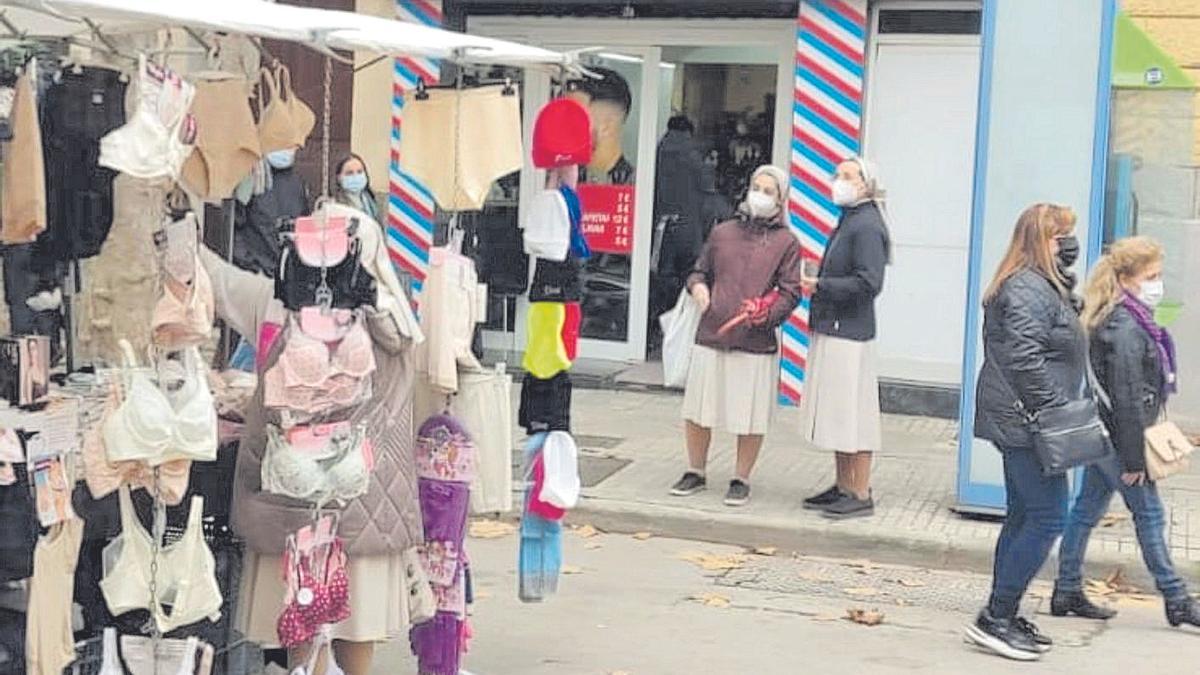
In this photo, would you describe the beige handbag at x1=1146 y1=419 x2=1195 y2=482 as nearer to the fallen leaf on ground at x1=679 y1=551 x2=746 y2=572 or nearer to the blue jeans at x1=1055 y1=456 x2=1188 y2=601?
the blue jeans at x1=1055 y1=456 x2=1188 y2=601

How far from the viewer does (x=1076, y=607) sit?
292 inches

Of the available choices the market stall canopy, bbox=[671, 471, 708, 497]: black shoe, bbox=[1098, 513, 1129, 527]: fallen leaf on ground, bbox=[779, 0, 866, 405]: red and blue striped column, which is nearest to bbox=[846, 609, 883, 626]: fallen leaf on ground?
bbox=[671, 471, 708, 497]: black shoe

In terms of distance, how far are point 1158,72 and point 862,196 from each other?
3.82 meters

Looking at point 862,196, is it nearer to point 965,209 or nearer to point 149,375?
point 965,209

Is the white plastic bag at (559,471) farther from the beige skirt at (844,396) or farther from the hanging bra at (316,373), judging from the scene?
the beige skirt at (844,396)

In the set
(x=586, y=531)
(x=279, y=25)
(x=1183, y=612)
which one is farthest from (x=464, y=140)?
(x=1183, y=612)

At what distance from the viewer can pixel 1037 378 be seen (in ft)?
21.2

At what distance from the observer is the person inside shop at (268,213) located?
9.01 metres

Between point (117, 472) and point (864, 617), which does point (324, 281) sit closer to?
point (117, 472)

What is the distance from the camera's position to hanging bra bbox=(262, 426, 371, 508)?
16.2 feet

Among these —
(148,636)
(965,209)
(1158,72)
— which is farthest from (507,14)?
(148,636)

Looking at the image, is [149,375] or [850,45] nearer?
[149,375]

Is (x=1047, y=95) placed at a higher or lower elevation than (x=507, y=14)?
lower

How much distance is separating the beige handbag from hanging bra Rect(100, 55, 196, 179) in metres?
4.15
